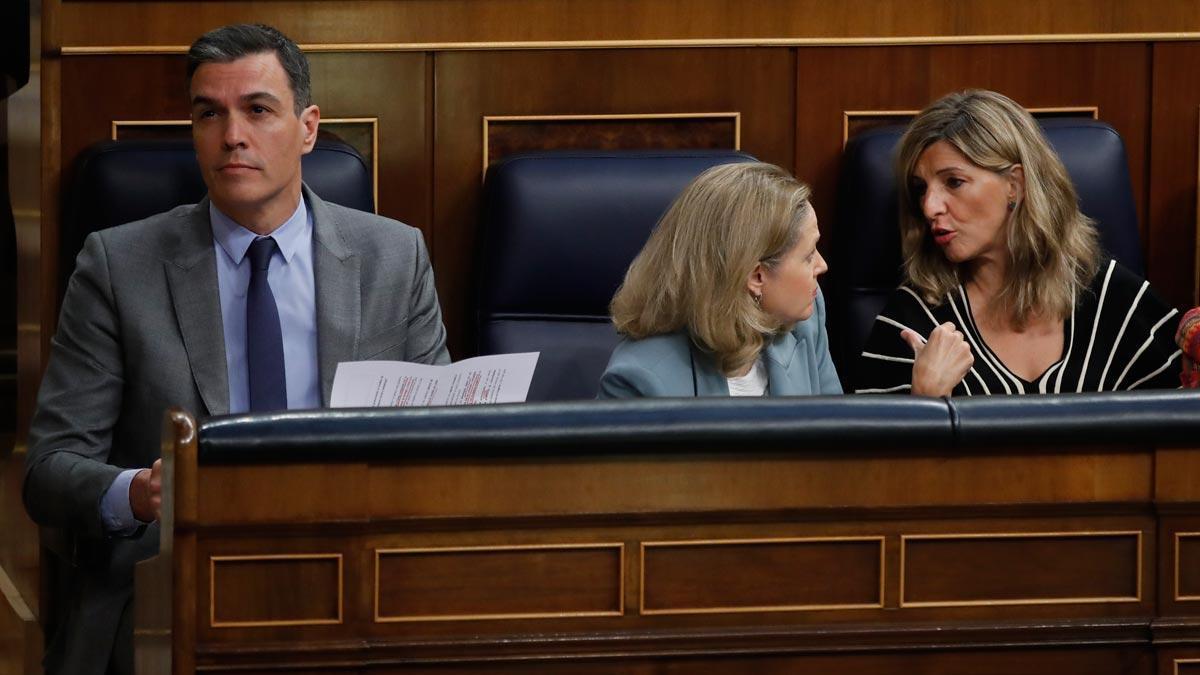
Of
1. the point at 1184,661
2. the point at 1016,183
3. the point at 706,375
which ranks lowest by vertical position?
the point at 1184,661

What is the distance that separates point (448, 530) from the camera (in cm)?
117

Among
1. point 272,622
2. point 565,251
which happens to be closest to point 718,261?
point 565,251

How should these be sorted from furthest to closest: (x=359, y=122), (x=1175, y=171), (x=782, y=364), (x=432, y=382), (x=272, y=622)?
(x=1175, y=171)
(x=359, y=122)
(x=782, y=364)
(x=432, y=382)
(x=272, y=622)

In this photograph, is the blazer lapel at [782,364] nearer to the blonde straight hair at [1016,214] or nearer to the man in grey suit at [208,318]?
the blonde straight hair at [1016,214]

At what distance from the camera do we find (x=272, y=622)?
3.78 ft

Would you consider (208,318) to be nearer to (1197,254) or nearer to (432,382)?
(432,382)

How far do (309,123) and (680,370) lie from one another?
48 centimetres

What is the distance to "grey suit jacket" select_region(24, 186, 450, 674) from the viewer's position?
158 cm

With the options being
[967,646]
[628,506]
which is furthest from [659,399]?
[967,646]

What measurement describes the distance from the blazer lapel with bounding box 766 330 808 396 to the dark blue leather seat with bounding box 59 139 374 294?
1.65 feet

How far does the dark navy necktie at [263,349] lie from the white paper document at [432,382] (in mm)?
283

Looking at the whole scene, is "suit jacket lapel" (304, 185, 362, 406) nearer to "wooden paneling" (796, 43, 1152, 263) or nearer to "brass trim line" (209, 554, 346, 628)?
"brass trim line" (209, 554, 346, 628)

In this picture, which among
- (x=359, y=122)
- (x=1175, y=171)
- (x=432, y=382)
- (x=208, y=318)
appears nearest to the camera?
(x=432, y=382)

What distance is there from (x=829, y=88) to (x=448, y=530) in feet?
3.76
